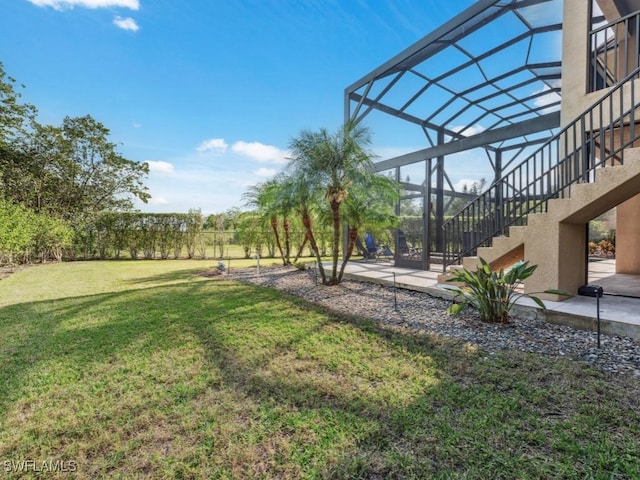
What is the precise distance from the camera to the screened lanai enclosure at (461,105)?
22.3ft

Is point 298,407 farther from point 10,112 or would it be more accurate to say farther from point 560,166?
point 10,112

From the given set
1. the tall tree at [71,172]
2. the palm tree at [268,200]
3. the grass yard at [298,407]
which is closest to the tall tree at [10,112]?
the tall tree at [71,172]

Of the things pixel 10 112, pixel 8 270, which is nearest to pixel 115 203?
pixel 10 112

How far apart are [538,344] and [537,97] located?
8084mm

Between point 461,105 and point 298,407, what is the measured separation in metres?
9.81

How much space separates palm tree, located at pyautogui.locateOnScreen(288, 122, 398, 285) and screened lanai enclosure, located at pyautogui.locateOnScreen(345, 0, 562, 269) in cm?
243

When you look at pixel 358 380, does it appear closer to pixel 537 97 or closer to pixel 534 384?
pixel 534 384

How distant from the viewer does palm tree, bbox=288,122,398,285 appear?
612 cm

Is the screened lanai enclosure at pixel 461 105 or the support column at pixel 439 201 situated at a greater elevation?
the screened lanai enclosure at pixel 461 105

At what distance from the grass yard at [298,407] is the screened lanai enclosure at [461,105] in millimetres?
4081

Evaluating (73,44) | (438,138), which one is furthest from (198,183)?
(438,138)

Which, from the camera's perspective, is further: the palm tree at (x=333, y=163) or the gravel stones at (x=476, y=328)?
the palm tree at (x=333, y=163)

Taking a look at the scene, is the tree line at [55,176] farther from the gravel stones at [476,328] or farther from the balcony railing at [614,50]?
the balcony railing at [614,50]

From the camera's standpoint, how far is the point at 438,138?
9844 millimetres
